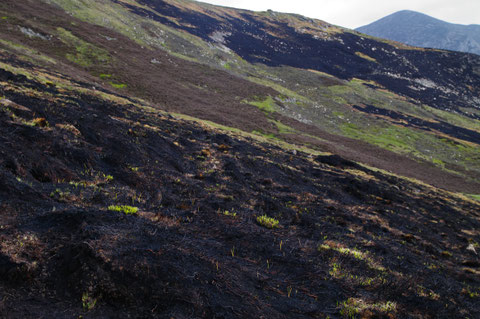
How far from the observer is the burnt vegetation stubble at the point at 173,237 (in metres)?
5.98

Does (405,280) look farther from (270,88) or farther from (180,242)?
(270,88)

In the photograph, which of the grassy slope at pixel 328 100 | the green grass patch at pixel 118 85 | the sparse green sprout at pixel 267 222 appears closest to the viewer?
the sparse green sprout at pixel 267 222

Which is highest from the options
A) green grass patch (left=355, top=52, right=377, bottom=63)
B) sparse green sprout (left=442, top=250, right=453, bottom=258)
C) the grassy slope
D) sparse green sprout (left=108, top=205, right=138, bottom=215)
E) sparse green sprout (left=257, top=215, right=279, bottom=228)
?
green grass patch (left=355, top=52, right=377, bottom=63)

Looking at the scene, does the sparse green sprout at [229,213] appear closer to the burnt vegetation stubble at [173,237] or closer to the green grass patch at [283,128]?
the burnt vegetation stubble at [173,237]

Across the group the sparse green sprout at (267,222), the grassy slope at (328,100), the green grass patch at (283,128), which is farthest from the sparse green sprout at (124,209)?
the grassy slope at (328,100)

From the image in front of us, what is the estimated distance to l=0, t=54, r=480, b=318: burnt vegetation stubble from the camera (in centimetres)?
598

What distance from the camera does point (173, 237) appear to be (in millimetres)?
8633

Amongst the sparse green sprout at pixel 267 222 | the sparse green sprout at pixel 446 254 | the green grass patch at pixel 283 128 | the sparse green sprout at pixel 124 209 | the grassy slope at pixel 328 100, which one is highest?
the grassy slope at pixel 328 100

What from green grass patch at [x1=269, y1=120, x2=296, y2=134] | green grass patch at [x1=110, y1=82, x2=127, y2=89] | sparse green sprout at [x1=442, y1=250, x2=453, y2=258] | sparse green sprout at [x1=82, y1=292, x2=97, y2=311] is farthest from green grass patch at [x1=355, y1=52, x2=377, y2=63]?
sparse green sprout at [x1=82, y1=292, x2=97, y2=311]

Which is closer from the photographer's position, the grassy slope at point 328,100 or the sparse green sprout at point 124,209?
the sparse green sprout at point 124,209

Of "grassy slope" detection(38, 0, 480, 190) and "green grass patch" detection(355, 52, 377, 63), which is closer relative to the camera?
"grassy slope" detection(38, 0, 480, 190)

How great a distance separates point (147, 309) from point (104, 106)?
23012 millimetres

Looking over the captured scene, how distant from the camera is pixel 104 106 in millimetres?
24438

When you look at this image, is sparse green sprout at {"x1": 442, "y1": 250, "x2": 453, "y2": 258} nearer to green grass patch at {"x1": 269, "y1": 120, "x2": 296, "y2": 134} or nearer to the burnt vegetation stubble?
the burnt vegetation stubble
